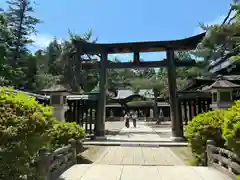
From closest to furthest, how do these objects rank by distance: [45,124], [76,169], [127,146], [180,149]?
[45,124] → [76,169] → [180,149] → [127,146]

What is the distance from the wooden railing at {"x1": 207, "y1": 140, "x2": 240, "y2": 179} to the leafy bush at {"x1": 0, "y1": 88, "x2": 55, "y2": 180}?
136 inches

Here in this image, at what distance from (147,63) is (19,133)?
9862 millimetres

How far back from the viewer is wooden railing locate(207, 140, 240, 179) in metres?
4.46

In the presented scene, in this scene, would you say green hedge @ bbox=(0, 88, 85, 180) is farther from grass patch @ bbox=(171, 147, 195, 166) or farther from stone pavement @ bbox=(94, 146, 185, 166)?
grass patch @ bbox=(171, 147, 195, 166)

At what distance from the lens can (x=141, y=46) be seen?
40.3 feet

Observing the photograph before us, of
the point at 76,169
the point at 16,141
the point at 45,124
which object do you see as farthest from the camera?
the point at 76,169

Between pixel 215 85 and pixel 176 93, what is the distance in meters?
2.68

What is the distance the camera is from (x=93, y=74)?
35844 mm

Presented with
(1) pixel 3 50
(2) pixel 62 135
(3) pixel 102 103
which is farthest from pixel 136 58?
(1) pixel 3 50

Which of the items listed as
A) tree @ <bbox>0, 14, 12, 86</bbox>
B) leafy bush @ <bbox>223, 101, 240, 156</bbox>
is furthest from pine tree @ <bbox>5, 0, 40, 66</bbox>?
leafy bush @ <bbox>223, 101, 240, 156</bbox>

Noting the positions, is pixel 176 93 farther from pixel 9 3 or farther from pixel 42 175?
pixel 9 3

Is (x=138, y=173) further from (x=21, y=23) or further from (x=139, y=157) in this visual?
(x=21, y=23)

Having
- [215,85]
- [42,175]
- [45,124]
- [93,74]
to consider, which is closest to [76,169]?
[42,175]

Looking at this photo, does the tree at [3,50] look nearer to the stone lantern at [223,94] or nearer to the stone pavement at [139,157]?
the stone pavement at [139,157]
